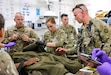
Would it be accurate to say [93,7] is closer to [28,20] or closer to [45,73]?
[28,20]

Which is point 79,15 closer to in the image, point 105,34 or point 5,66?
point 105,34

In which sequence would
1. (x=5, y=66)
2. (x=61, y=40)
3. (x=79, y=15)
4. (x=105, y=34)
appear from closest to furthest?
(x=5, y=66)
(x=105, y=34)
(x=79, y=15)
(x=61, y=40)

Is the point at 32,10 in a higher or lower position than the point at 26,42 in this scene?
higher

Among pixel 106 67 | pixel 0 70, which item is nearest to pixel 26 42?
pixel 0 70

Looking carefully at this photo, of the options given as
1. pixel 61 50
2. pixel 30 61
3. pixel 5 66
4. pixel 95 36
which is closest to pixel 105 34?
pixel 95 36

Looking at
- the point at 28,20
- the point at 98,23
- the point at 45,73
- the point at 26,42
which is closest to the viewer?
the point at 45,73

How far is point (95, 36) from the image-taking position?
7.11 ft

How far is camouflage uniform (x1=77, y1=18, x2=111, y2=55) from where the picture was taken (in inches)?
83.5

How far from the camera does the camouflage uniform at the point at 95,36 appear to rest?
83.5 inches

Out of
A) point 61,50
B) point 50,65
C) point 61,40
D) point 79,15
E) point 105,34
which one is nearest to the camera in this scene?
point 50,65

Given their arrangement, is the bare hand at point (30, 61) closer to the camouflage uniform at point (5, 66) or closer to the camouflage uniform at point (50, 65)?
the camouflage uniform at point (50, 65)

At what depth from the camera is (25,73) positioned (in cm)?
187

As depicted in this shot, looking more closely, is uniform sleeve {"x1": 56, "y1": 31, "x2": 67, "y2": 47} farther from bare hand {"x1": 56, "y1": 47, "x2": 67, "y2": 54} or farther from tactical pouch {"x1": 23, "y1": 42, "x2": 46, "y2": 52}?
tactical pouch {"x1": 23, "y1": 42, "x2": 46, "y2": 52}

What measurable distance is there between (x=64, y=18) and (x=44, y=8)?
24.0 inches
